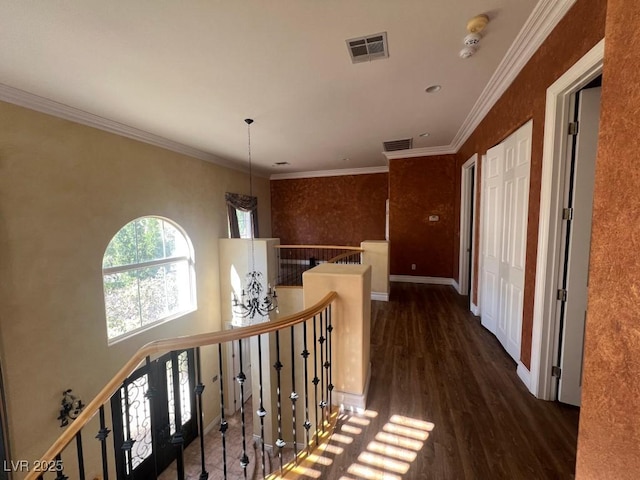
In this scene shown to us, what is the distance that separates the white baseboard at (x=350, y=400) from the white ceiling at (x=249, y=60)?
274 cm

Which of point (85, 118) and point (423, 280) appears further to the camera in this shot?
point (423, 280)

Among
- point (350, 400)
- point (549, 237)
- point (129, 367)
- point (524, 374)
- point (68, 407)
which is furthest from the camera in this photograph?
point (68, 407)

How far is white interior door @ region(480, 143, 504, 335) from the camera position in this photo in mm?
2936

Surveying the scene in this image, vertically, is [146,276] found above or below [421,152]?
below

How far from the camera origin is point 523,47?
2.09 m

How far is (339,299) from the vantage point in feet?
6.91

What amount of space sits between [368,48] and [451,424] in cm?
288

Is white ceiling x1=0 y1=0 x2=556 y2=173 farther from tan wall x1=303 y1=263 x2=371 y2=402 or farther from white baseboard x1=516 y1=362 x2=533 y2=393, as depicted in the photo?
white baseboard x1=516 y1=362 x2=533 y2=393

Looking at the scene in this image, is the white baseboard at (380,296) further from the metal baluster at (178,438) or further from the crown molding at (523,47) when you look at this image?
the metal baluster at (178,438)

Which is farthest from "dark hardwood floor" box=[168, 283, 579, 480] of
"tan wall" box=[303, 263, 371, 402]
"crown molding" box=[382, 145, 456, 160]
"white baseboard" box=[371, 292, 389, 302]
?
"crown molding" box=[382, 145, 456, 160]

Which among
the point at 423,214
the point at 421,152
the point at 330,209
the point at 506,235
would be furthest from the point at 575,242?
the point at 330,209

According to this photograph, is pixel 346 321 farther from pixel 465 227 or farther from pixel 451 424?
pixel 465 227

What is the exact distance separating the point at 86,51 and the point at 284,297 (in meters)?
3.76

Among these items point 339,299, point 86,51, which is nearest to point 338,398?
point 339,299
